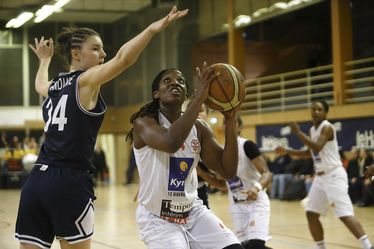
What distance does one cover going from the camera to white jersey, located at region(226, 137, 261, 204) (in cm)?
655

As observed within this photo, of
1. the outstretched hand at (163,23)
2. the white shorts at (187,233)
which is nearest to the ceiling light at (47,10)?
the white shorts at (187,233)

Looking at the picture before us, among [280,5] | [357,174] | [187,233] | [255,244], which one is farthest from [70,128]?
[280,5]

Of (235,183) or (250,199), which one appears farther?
(235,183)

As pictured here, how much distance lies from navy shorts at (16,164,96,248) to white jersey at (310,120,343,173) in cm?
479

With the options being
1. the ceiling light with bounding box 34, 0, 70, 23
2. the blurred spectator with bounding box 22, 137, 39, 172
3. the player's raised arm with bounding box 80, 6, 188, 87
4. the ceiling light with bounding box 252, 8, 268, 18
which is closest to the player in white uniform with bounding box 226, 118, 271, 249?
the player's raised arm with bounding box 80, 6, 188, 87

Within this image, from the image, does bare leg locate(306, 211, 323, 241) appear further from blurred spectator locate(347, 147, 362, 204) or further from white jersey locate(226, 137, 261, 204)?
blurred spectator locate(347, 147, 362, 204)

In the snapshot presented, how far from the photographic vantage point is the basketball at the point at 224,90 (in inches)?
165

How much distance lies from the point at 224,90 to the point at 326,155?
4474 mm

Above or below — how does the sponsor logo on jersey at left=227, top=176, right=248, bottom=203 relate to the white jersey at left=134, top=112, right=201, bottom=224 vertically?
below

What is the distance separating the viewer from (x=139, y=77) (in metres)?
28.4

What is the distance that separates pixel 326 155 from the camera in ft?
27.3

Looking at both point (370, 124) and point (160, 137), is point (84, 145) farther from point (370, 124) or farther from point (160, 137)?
point (370, 124)

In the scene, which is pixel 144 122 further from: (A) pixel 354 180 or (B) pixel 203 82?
(A) pixel 354 180

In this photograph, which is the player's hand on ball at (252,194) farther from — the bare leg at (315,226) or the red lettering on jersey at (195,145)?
the bare leg at (315,226)
